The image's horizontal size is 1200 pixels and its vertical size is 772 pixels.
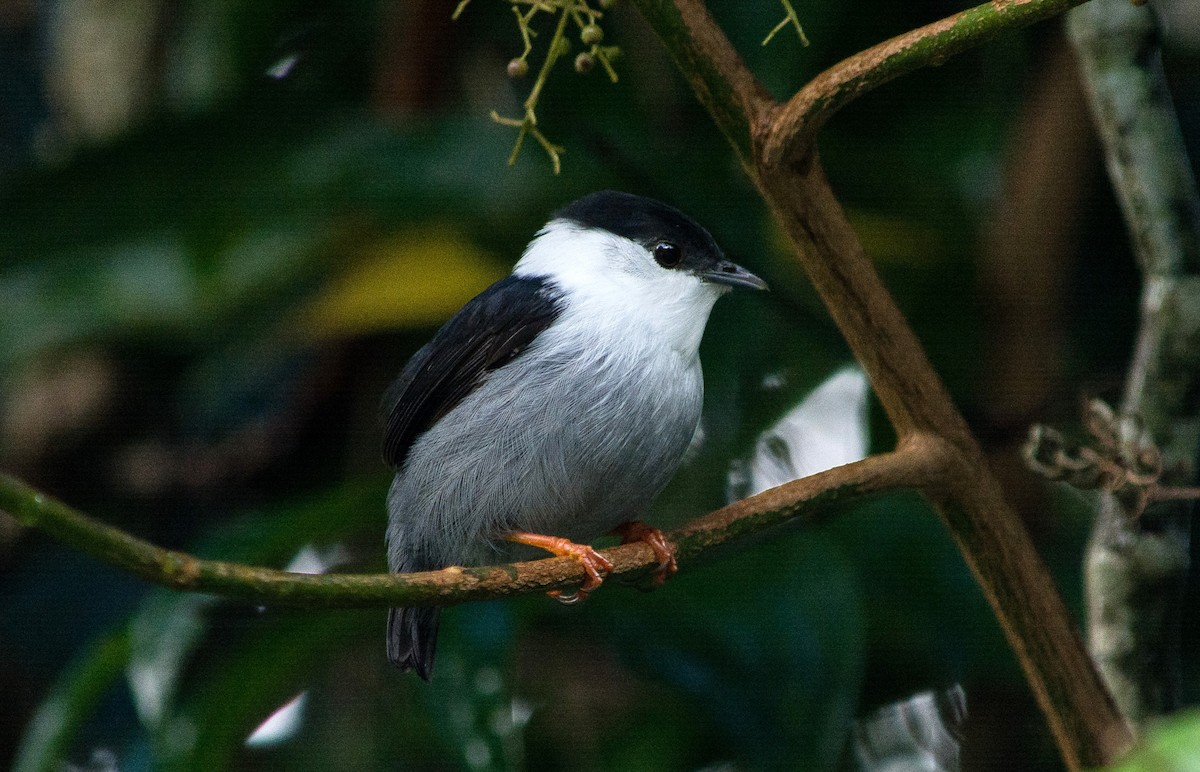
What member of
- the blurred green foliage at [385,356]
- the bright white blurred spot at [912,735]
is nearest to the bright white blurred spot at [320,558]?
the blurred green foliage at [385,356]

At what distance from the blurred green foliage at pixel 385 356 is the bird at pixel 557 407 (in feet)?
1.36

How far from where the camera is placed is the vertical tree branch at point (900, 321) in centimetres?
147

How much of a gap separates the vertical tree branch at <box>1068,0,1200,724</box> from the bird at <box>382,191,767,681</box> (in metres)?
0.66

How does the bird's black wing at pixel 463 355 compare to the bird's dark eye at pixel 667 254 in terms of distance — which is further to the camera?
the bird's dark eye at pixel 667 254

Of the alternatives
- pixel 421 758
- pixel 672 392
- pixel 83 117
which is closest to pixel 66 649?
pixel 421 758

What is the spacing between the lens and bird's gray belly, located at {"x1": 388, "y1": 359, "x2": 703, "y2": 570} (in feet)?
6.86

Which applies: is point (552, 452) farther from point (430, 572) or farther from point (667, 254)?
point (430, 572)

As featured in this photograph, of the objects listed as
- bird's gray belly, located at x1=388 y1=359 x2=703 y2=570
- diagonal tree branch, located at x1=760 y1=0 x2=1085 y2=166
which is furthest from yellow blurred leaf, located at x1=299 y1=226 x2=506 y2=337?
diagonal tree branch, located at x1=760 y1=0 x2=1085 y2=166

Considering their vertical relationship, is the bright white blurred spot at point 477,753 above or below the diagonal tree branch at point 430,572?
below

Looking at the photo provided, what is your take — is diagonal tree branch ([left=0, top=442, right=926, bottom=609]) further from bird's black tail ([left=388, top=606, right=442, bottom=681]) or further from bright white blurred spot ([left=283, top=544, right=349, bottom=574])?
bright white blurred spot ([left=283, top=544, right=349, bottom=574])

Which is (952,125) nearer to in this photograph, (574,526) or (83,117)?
(574,526)

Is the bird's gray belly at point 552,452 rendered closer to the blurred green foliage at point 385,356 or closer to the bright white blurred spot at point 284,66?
the blurred green foliage at point 385,356

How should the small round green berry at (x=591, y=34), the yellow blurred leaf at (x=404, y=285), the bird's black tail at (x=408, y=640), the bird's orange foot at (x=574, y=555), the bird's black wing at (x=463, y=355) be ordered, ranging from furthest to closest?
the yellow blurred leaf at (x=404, y=285) → the bird's black wing at (x=463, y=355) → the bird's black tail at (x=408, y=640) → the bird's orange foot at (x=574, y=555) → the small round green berry at (x=591, y=34)

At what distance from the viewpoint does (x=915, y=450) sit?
1713mm
